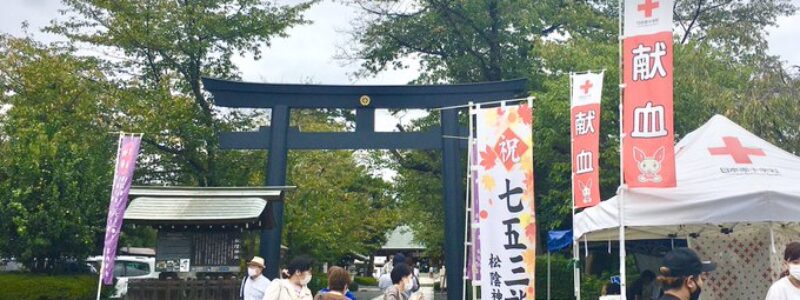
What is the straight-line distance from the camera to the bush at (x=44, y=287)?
16984 mm

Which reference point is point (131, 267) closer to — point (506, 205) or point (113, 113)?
point (113, 113)

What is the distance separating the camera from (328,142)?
16922 mm

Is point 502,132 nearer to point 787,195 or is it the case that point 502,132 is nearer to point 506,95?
point 787,195

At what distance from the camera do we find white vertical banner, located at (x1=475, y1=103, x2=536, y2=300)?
980 centimetres

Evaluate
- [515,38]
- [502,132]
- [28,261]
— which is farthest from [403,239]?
[502,132]

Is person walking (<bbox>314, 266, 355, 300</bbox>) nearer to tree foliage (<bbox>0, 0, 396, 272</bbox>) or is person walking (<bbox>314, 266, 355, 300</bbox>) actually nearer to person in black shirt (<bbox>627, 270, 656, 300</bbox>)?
person in black shirt (<bbox>627, 270, 656, 300</bbox>)

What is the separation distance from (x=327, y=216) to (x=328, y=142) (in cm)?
922

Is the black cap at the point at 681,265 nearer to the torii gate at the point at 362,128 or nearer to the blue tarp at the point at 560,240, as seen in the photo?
the blue tarp at the point at 560,240

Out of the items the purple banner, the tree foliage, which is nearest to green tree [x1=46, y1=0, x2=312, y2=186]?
the tree foliage

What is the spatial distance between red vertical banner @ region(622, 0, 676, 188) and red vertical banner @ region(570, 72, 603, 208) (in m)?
1.72

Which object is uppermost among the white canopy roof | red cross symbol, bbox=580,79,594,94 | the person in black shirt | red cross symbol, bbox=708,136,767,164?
red cross symbol, bbox=580,79,594,94

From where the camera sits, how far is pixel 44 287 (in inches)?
681

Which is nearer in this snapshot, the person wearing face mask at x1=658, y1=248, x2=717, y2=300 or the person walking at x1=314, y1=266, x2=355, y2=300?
the person wearing face mask at x1=658, y1=248, x2=717, y2=300

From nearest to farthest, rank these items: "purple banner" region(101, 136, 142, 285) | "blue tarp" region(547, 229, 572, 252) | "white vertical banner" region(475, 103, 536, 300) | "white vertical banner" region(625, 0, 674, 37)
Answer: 1. "white vertical banner" region(625, 0, 674, 37)
2. "white vertical banner" region(475, 103, 536, 300)
3. "purple banner" region(101, 136, 142, 285)
4. "blue tarp" region(547, 229, 572, 252)
